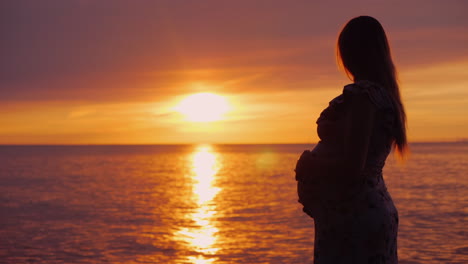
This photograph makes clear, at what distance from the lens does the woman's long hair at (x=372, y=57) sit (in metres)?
2.95

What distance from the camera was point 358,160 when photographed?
8.96 ft

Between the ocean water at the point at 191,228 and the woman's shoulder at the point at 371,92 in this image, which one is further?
the ocean water at the point at 191,228

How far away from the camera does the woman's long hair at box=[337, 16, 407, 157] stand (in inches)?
116

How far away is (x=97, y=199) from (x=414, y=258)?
19.3 meters

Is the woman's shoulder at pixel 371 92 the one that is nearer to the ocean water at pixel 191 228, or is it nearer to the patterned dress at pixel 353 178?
the patterned dress at pixel 353 178

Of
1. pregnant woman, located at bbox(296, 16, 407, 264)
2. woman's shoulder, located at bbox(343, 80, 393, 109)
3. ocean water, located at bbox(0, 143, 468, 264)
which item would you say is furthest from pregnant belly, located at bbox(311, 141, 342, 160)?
Answer: ocean water, located at bbox(0, 143, 468, 264)

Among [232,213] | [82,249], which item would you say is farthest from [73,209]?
[82,249]

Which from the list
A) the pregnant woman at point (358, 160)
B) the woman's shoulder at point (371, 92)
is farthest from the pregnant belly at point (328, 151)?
the woman's shoulder at point (371, 92)

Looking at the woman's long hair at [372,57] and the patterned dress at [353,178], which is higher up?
the woman's long hair at [372,57]

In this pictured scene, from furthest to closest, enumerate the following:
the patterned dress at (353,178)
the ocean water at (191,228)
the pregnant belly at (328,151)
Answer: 1. the ocean water at (191,228)
2. the pregnant belly at (328,151)
3. the patterned dress at (353,178)

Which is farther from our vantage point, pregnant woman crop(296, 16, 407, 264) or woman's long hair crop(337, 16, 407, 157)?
woman's long hair crop(337, 16, 407, 157)

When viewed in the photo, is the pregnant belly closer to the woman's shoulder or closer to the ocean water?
the woman's shoulder

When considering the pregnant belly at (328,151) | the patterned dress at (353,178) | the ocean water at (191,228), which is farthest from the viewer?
the ocean water at (191,228)

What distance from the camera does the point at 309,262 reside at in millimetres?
12492
